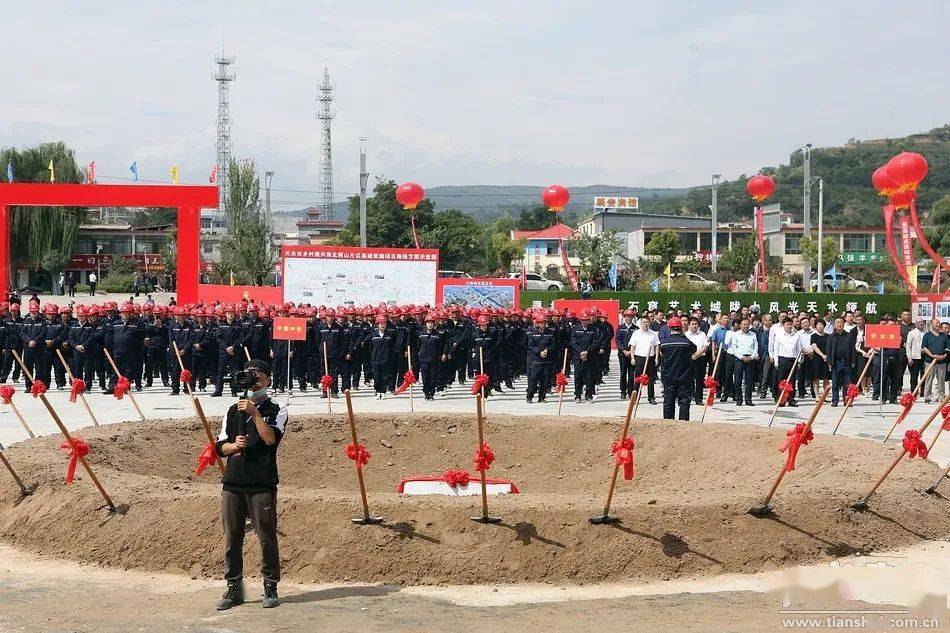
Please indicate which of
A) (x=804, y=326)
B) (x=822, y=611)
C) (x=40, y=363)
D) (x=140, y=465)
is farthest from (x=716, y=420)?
(x=40, y=363)

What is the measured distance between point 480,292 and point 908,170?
11533 mm

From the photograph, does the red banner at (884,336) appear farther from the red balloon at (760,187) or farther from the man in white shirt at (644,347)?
the red balloon at (760,187)

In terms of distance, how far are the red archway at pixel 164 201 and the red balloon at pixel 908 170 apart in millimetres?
18185

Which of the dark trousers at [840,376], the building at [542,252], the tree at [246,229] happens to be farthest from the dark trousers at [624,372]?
the building at [542,252]

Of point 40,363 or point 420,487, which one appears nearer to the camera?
point 420,487

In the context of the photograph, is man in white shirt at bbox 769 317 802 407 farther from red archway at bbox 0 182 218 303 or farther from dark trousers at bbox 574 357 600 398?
red archway at bbox 0 182 218 303

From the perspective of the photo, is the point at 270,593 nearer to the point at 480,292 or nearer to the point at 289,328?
the point at 289,328

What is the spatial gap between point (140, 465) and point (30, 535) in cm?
252

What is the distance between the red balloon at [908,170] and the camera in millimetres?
28062

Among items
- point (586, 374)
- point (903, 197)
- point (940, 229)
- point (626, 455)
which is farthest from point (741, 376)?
point (940, 229)

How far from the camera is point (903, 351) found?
2209 cm

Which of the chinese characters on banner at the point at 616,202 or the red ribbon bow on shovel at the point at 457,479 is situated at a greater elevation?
the chinese characters on banner at the point at 616,202

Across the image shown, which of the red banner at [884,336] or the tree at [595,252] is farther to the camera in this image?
the tree at [595,252]

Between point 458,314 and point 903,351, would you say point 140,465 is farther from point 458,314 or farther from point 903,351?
point 903,351
